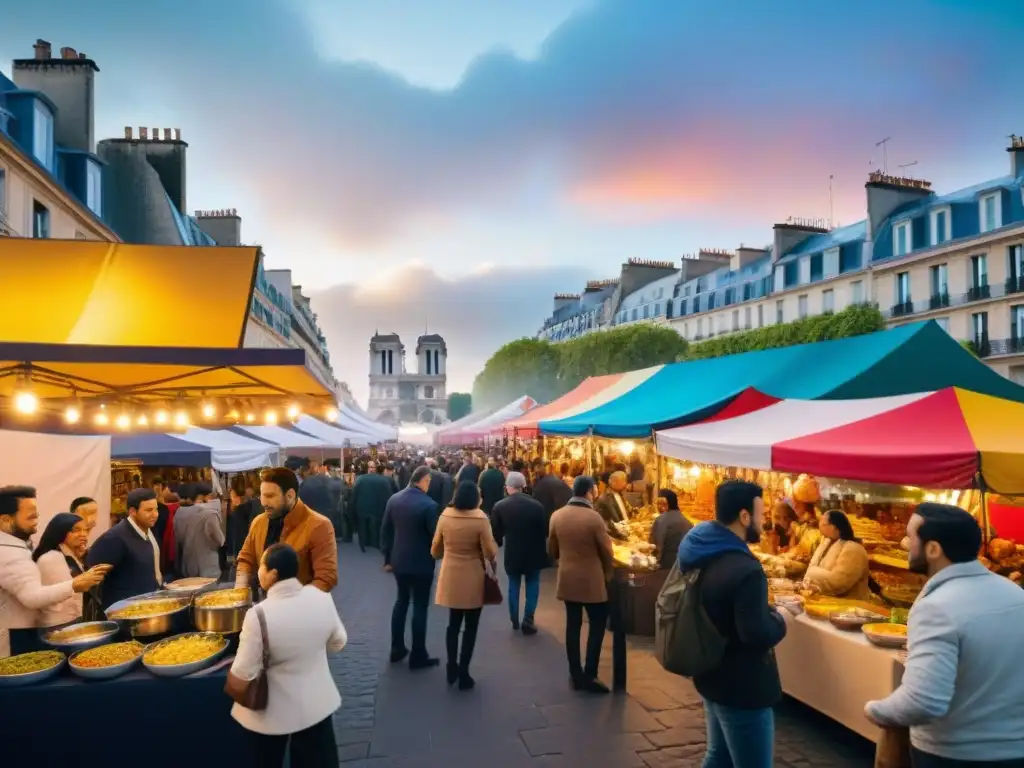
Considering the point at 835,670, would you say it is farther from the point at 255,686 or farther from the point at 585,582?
the point at 255,686

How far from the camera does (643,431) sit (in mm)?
9195

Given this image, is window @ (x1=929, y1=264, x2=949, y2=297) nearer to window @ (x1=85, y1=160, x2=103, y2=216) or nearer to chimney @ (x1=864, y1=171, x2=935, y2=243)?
chimney @ (x1=864, y1=171, x2=935, y2=243)

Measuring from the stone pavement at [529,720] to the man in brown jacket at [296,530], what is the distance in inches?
51.4

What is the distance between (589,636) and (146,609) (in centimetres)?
334

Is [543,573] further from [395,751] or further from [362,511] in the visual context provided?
[395,751]

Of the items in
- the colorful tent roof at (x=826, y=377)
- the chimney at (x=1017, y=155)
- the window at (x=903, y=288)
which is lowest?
the colorful tent roof at (x=826, y=377)

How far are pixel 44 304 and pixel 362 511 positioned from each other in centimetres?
864

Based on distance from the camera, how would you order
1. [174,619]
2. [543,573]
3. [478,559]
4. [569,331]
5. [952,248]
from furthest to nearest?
[569,331], [952,248], [543,573], [478,559], [174,619]

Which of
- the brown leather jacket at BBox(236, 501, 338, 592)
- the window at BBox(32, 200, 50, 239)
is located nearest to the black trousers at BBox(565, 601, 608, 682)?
the brown leather jacket at BBox(236, 501, 338, 592)

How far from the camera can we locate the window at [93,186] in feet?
58.4

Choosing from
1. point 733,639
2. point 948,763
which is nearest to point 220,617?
point 733,639

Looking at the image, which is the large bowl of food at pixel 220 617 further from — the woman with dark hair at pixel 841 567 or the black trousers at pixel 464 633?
the woman with dark hair at pixel 841 567

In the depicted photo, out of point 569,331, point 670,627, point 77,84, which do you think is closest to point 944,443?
point 670,627

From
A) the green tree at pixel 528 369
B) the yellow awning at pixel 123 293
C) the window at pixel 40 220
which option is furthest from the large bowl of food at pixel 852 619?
the green tree at pixel 528 369
